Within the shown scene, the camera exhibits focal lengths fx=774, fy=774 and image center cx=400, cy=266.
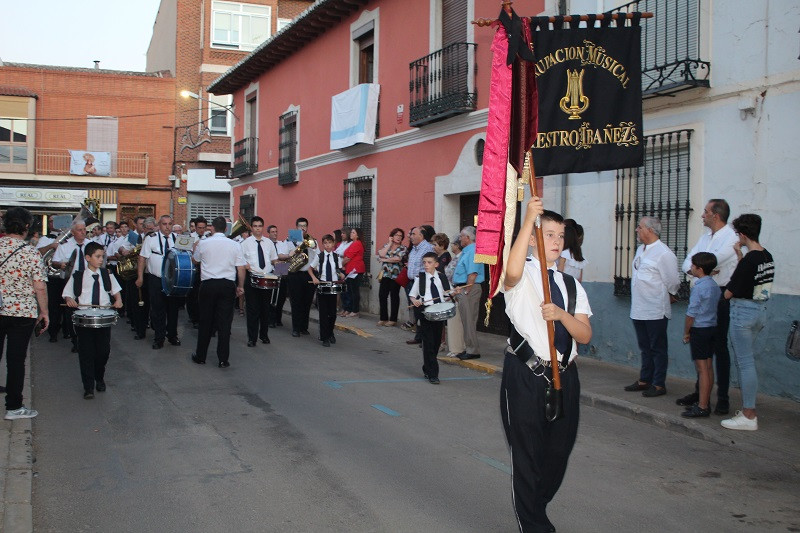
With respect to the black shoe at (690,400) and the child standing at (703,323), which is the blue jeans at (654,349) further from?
the child standing at (703,323)

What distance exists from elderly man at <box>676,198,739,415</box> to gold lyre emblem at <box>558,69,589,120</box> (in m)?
2.19

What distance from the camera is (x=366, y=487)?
212 inches

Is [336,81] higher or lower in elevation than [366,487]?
higher

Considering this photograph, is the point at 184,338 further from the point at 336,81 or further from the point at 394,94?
the point at 336,81

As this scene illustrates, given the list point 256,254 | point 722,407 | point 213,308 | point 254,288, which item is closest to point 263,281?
point 254,288

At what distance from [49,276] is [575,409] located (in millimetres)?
11324

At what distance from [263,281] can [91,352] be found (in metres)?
4.32

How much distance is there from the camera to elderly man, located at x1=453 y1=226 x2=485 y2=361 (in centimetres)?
1105

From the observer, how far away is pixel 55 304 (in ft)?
43.4

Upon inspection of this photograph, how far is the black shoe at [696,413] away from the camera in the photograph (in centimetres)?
749

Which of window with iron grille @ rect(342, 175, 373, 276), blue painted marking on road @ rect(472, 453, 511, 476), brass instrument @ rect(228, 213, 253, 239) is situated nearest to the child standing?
blue painted marking on road @ rect(472, 453, 511, 476)

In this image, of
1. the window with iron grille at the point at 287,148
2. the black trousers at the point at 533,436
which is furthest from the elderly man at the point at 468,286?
the window with iron grille at the point at 287,148

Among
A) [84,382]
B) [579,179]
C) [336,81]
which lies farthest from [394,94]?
[84,382]

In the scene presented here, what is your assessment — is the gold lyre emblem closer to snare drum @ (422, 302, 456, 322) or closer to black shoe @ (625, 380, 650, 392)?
snare drum @ (422, 302, 456, 322)
